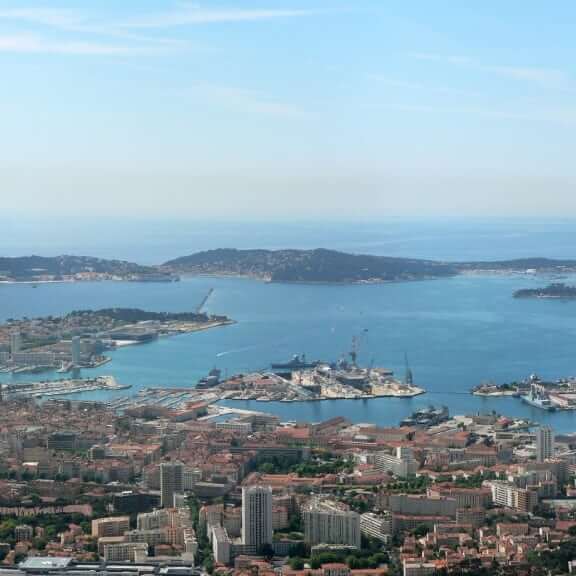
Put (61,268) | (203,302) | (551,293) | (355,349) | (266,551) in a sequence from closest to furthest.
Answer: (266,551), (355,349), (203,302), (551,293), (61,268)

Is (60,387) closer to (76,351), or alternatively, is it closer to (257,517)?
(76,351)

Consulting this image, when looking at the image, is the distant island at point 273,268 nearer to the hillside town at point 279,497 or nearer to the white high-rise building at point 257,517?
the hillside town at point 279,497

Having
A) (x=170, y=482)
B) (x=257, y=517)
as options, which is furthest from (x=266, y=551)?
(x=170, y=482)

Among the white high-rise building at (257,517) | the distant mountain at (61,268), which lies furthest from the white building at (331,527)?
the distant mountain at (61,268)

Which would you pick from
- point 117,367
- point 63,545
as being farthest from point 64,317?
point 63,545

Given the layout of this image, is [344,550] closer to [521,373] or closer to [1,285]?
→ [521,373]

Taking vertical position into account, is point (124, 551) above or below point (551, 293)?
below

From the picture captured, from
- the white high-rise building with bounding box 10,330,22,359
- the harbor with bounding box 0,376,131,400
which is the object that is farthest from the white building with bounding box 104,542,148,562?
the white high-rise building with bounding box 10,330,22,359
